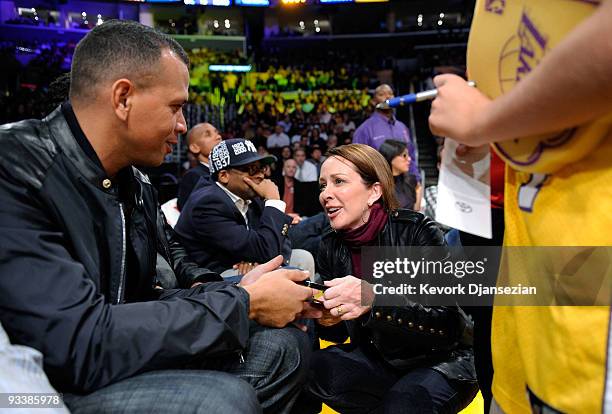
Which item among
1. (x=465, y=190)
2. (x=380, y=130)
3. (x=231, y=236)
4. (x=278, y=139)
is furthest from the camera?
(x=278, y=139)

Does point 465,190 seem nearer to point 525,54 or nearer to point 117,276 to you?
point 525,54

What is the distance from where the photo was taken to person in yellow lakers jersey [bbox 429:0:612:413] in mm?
701

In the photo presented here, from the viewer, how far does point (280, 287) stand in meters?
1.38

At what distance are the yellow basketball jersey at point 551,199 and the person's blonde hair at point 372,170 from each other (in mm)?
1114

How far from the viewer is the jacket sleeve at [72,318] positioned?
41.1 inches

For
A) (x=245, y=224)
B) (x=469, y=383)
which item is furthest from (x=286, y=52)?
(x=469, y=383)

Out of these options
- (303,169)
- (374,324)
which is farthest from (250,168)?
(303,169)

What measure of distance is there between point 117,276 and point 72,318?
275mm

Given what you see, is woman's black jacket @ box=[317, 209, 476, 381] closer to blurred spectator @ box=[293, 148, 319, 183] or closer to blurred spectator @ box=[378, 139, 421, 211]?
blurred spectator @ box=[378, 139, 421, 211]

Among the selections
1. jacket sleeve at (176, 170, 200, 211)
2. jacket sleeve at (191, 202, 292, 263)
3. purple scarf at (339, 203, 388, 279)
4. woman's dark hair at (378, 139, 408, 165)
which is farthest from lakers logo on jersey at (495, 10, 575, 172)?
woman's dark hair at (378, 139, 408, 165)

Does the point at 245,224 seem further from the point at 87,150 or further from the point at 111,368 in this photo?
the point at 111,368

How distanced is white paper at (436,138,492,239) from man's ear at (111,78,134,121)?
2.60ft

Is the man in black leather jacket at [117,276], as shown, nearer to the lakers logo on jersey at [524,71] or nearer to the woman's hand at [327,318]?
the woman's hand at [327,318]

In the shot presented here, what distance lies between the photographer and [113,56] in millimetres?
1336
